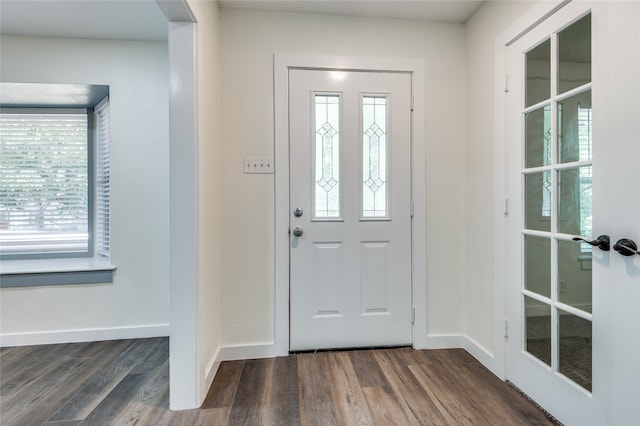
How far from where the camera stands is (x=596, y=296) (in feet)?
4.11

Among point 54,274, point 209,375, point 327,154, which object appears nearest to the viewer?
point 209,375

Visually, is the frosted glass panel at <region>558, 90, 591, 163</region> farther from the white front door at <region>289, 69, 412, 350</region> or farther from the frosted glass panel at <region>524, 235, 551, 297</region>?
the white front door at <region>289, 69, 412, 350</region>

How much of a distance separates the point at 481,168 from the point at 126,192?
105 inches

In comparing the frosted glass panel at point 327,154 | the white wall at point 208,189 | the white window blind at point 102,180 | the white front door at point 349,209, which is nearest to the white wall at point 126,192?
the white window blind at point 102,180

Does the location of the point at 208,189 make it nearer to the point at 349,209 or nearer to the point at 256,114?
the point at 256,114

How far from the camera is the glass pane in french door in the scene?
1.33 metres

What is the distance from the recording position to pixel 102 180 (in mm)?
2561

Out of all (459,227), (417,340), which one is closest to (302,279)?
(417,340)

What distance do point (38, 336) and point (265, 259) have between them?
1881mm

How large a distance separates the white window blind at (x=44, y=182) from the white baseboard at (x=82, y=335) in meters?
0.68

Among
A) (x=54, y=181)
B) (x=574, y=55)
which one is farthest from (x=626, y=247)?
(x=54, y=181)

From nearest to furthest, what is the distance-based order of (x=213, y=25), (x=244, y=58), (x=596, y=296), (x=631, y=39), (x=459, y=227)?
(x=631, y=39) < (x=596, y=296) < (x=213, y=25) < (x=244, y=58) < (x=459, y=227)

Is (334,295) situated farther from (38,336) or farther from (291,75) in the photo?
(38,336)

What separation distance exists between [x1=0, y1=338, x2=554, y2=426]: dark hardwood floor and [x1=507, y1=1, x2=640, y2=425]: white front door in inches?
12.1
